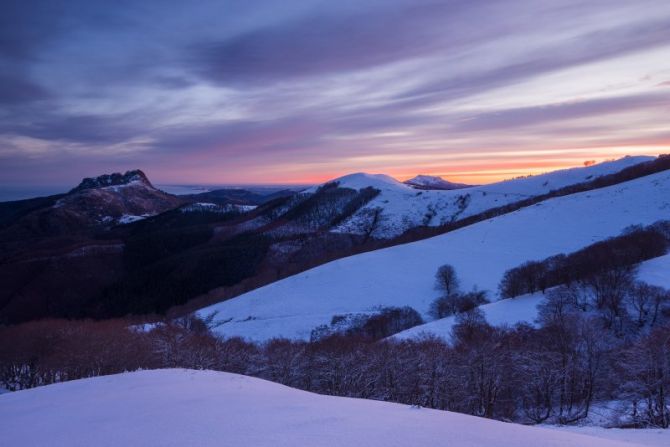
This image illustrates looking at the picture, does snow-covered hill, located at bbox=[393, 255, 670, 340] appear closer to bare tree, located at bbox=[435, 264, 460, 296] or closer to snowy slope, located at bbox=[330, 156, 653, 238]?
bare tree, located at bbox=[435, 264, 460, 296]

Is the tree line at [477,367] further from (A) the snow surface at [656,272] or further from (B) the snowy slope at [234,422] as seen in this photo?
(B) the snowy slope at [234,422]

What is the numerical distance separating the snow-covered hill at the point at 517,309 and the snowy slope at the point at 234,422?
29.5m

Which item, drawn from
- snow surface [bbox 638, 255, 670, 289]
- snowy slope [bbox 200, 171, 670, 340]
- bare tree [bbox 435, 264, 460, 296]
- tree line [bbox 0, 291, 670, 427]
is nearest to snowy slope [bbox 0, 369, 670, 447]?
tree line [bbox 0, 291, 670, 427]


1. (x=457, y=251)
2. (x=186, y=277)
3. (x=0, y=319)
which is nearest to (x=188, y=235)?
(x=186, y=277)

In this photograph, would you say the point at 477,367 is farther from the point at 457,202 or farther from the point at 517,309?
the point at 457,202

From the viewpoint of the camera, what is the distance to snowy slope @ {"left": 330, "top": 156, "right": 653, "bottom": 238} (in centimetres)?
16950

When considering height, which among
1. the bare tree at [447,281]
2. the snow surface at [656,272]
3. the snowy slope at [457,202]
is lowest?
the bare tree at [447,281]

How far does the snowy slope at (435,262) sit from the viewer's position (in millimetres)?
64250

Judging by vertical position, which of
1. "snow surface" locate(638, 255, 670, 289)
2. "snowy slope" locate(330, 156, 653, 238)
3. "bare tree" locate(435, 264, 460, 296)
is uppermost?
"snowy slope" locate(330, 156, 653, 238)

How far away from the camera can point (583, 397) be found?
25.3 metres

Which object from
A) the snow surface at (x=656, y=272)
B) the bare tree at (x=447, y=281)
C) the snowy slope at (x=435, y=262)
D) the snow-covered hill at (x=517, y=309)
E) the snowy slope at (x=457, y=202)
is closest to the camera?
the snow surface at (x=656, y=272)

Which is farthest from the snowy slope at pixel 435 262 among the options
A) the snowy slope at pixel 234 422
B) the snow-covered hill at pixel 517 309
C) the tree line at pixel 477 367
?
the snowy slope at pixel 234 422

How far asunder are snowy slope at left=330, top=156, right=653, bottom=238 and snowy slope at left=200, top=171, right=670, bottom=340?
6796 cm

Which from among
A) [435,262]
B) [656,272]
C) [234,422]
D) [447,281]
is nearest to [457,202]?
[435,262]
